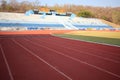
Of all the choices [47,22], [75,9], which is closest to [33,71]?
[47,22]

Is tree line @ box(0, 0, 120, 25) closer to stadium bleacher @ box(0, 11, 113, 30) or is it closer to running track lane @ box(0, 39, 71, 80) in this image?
stadium bleacher @ box(0, 11, 113, 30)

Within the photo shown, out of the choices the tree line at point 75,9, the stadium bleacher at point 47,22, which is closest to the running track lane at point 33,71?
the stadium bleacher at point 47,22

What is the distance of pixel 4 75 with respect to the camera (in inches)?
264

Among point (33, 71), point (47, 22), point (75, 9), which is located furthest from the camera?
point (75, 9)

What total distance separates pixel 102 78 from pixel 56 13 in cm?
4835

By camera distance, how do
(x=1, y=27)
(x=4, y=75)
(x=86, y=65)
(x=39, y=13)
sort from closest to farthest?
(x=4, y=75) < (x=86, y=65) < (x=1, y=27) < (x=39, y=13)

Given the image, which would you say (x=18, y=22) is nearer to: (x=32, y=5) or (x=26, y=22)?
(x=26, y=22)

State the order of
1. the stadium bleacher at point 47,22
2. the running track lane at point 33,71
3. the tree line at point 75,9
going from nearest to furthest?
1. the running track lane at point 33,71
2. the stadium bleacher at point 47,22
3. the tree line at point 75,9

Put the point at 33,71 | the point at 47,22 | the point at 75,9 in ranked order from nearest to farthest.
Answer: the point at 33,71 < the point at 47,22 < the point at 75,9

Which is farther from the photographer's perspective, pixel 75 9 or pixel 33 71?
pixel 75 9

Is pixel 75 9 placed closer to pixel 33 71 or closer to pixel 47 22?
pixel 47 22

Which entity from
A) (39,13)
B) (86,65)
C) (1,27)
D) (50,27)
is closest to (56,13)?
(39,13)

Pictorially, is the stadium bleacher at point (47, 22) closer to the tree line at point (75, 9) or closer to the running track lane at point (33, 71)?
the tree line at point (75, 9)

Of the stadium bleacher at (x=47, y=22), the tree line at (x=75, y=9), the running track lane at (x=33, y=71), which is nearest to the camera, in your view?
the running track lane at (x=33, y=71)
